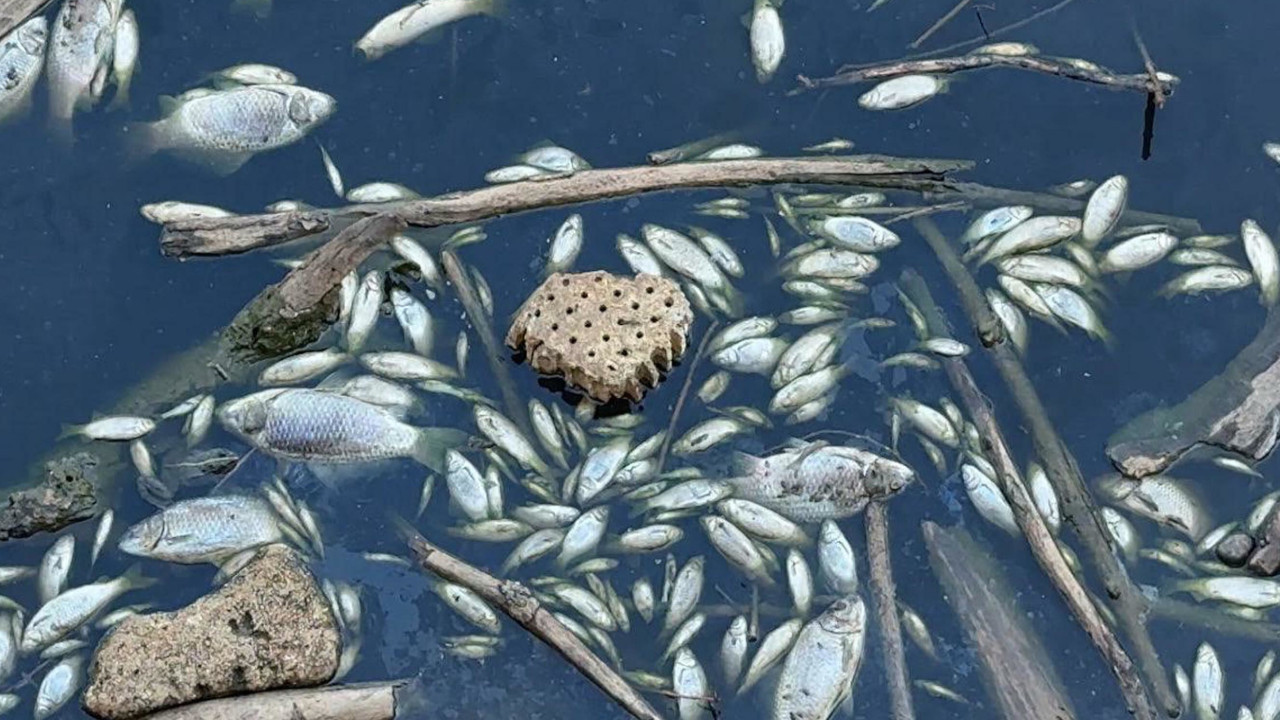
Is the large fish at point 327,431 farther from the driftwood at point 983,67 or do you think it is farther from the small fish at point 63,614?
the driftwood at point 983,67

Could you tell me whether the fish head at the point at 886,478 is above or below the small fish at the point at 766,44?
below

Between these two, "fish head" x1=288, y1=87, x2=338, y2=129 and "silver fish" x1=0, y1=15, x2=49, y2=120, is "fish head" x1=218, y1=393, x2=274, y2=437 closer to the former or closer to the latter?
"fish head" x1=288, y1=87, x2=338, y2=129

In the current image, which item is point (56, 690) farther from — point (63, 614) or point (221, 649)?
point (221, 649)

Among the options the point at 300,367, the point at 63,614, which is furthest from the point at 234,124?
the point at 63,614

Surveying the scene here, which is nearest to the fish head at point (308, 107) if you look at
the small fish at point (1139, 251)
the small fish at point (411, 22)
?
the small fish at point (411, 22)

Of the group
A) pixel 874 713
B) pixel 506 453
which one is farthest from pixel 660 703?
pixel 506 453

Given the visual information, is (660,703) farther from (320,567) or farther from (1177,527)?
(1177,527)
